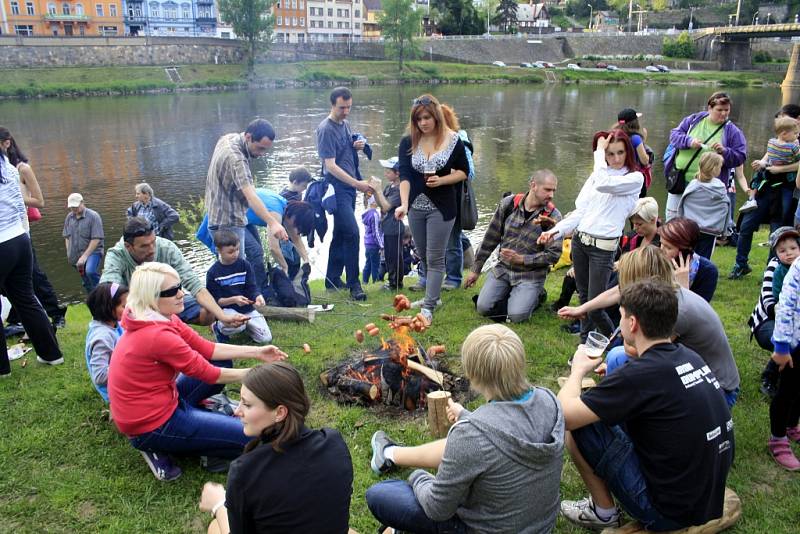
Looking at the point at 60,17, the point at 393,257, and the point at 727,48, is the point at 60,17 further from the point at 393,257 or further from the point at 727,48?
the point at 393,257

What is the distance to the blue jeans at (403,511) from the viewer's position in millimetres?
2961

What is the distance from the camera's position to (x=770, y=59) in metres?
67.9

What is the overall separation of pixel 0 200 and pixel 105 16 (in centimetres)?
7772

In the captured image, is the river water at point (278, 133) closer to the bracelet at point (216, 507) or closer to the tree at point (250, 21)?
the bracelet at point (216, 507)

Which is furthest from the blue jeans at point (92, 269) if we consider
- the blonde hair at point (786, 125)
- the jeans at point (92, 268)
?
the blonde hair at point (786, 125)

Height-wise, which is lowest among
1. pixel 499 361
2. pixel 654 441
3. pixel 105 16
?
pixel 654 441

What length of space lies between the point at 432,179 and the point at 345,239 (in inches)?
81.7

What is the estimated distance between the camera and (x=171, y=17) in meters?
75.7

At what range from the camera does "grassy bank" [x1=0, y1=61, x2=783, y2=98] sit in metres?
45.1

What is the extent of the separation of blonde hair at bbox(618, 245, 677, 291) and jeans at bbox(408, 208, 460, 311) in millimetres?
2842

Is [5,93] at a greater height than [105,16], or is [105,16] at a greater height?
[105,16]

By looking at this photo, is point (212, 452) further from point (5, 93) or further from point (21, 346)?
point (5, 93)

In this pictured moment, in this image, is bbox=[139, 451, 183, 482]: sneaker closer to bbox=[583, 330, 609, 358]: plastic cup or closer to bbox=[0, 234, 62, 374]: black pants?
bbox=[0, 234, 62, 374]: black pants

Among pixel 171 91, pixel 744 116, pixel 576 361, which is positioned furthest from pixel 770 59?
pixel 576 361
